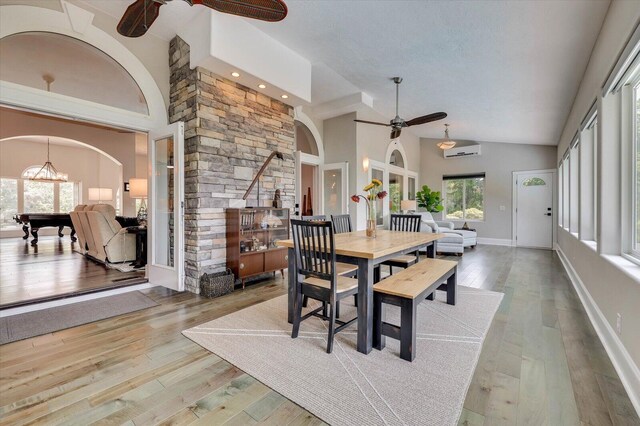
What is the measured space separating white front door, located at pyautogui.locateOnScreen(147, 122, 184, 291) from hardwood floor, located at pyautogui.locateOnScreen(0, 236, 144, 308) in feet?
1.56

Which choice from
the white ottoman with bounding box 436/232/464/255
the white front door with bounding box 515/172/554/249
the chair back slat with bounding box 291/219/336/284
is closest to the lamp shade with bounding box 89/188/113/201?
the chair back slat with bounding box 291/219/336/284

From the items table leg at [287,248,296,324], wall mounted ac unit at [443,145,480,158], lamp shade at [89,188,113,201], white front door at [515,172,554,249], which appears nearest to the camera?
table leg at [287,248,296,324]

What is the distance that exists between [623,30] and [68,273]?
22.8 ft

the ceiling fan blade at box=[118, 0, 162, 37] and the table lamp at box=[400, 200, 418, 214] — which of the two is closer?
the ceiling fan blade at box=[118, 0, 162, 37]

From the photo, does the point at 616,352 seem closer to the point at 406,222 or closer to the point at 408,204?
the point at 406,222

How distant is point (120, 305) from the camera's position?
3250 millimetres

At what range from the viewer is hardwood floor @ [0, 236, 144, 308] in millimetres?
3438

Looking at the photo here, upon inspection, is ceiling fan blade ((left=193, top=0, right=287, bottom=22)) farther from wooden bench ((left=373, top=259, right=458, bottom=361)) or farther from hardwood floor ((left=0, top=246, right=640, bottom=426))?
hardwood floor ((left=0, top=246, right=640, bottom=426))

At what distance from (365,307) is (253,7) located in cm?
227

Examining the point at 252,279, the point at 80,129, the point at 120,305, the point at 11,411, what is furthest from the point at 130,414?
the point at 80,129

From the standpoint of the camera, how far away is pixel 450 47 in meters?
3.46

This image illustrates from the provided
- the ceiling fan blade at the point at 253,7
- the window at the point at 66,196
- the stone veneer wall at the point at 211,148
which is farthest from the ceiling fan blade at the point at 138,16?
the window at the point at 66,196

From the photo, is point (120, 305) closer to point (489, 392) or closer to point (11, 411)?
point (11, 411)

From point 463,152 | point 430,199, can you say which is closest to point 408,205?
point 430,199
